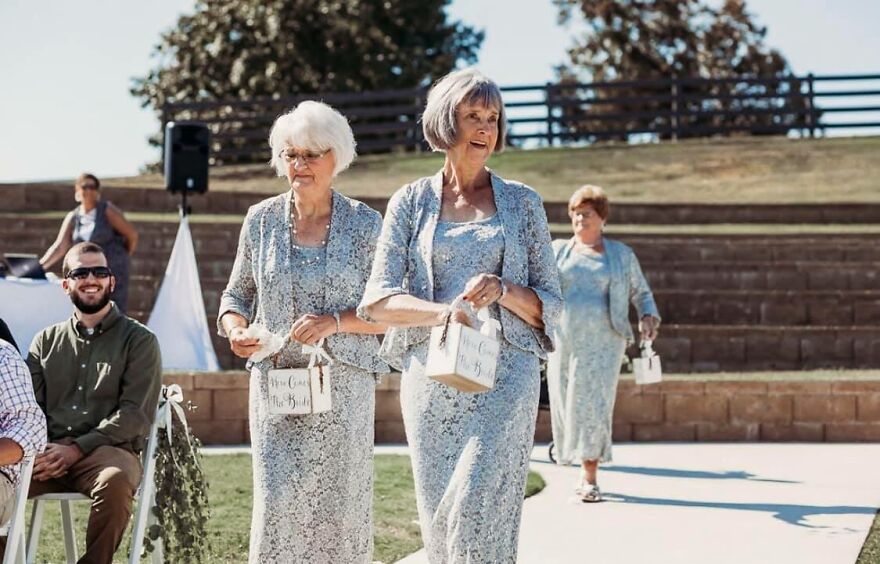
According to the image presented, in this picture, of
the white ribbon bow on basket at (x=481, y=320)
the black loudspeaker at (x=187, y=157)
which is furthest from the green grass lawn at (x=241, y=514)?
the black loudspeaker at (x=187, y=157)

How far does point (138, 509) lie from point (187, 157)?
37.7 ft

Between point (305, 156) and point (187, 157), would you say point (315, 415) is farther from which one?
point (187, 157)

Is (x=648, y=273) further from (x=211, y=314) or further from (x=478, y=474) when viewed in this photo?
(x=478, y=474)

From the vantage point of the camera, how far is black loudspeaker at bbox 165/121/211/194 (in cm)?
1666

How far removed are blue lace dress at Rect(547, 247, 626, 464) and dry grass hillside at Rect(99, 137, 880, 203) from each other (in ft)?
43.9

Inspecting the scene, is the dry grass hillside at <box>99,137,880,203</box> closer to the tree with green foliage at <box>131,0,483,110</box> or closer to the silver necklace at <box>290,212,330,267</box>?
the tree with green foliage at <box>131,0,483,110</box>

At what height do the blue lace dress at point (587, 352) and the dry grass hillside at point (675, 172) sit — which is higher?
the dry grass hillside at point (675, 172)

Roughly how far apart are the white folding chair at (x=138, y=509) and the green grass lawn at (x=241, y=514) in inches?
15.3

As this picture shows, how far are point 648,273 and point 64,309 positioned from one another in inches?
399

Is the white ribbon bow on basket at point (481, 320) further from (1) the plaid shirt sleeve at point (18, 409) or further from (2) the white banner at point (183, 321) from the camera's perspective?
(2) the white banner at point (183, 321)

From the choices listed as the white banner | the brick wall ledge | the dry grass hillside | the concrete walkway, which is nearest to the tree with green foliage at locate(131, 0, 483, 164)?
the dry grass hillside

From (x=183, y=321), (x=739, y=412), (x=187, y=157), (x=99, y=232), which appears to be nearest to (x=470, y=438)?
(x=739, y=412)

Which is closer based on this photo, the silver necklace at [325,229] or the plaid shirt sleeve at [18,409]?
the plaid shirt sleeve at [18,409]

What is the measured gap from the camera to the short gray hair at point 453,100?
479 centimetres
